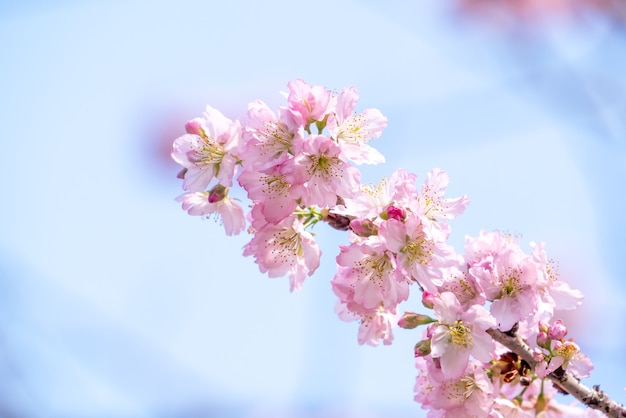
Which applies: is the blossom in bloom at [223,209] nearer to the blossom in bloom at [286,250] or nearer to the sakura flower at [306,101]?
the blossom in bloom at [286,250]

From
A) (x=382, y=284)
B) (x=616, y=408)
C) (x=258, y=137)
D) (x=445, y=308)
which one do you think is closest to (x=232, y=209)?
(x=258, y=137)

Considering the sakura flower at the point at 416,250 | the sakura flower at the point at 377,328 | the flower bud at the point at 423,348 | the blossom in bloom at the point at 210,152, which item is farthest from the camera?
the sakura flower at the point at 377,328

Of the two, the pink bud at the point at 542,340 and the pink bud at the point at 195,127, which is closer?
the pink bud at the point at 542,340

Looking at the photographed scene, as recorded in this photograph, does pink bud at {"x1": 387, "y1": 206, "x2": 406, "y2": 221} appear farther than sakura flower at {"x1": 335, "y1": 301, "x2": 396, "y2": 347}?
No

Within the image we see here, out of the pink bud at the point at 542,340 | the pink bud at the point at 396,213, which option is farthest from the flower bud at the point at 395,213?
the pink bud at the point at 542,340

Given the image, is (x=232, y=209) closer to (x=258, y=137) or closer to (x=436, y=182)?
(x=258, y=137)

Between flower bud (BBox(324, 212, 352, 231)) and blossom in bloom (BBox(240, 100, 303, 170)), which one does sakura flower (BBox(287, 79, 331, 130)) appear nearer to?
blossom in bloom (BBox(240, 100, 303, 170))

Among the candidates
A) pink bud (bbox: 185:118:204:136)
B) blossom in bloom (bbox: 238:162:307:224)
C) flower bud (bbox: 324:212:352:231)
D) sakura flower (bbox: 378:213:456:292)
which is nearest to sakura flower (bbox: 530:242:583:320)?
sakura flower (bbox: 378:213:456:292)

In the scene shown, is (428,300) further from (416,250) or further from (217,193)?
(217,193)
